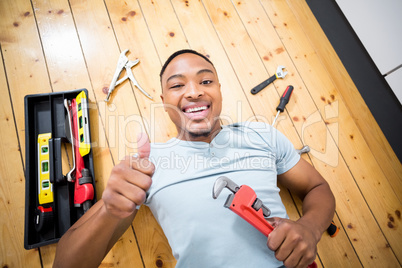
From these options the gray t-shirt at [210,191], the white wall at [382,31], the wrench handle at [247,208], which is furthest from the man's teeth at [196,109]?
the white wall at [382,31]

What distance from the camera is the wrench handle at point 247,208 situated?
2.69 feet

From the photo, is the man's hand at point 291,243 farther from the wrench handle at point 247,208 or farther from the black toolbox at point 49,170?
the black toolbox at point 49,170

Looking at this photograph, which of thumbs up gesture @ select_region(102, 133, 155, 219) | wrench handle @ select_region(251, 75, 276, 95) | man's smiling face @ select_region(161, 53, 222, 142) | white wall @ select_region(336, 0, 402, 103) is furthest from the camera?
wrench handle @ select_region(251, 75, 276, 95)

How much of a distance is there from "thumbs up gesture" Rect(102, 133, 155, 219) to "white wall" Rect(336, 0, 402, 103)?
1.59m

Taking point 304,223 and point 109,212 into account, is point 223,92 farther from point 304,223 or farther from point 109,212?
point 109,212

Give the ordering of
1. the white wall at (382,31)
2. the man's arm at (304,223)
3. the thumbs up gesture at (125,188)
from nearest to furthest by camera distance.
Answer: the thumbs up gesture at (125,188), the man's arm at (304,223), the white wall at (382,31)

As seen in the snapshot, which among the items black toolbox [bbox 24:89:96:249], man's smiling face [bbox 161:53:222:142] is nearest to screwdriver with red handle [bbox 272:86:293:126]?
man's smiling face [bbox 161:53:222:142]

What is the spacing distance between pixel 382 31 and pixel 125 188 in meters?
1.72

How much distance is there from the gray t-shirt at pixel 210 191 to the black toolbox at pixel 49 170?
1.49ft

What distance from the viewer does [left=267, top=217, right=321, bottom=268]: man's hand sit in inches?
34.1

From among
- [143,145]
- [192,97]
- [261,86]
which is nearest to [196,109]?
[192,97]

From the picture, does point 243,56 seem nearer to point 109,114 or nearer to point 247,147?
point 247,147

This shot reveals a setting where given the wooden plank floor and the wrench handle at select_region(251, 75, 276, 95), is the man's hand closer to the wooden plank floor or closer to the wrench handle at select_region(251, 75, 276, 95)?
the wooden plank floor

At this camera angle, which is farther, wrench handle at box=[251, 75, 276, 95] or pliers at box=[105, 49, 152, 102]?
wrench handle at box=[251, 75, 276, 95]
